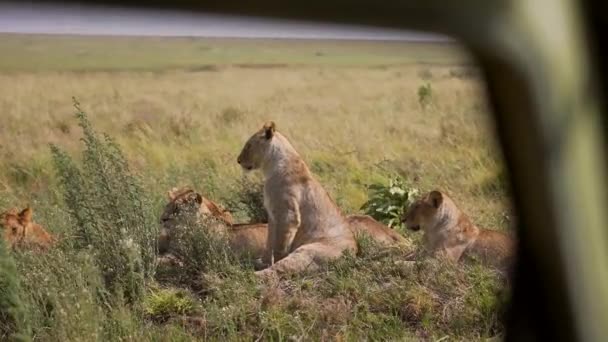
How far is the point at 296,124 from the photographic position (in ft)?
7.17

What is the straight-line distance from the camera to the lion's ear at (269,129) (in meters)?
2.16

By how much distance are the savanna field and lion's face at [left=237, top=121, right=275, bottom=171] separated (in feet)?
0.07

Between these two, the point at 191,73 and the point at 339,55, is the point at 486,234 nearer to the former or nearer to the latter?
the point at 339,55

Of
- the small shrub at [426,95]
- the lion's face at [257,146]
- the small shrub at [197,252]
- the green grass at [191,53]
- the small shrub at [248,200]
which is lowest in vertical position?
the small shrub at [197,252]

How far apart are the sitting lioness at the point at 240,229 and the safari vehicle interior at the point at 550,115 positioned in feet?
2.61

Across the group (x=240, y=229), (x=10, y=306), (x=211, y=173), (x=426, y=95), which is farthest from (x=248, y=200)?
(x=10, y=306)

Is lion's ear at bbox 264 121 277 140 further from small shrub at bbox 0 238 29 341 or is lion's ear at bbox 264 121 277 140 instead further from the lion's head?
small shrub at bbox 0 238 29 341

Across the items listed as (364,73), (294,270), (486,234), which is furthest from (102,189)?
(486,234)

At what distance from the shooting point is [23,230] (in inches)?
77.0

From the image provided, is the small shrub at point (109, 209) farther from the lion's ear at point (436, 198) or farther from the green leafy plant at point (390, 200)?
the lion's ear at point (436, 198)

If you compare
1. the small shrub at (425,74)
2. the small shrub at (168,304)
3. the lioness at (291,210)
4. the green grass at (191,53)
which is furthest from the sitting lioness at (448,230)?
the small shrub at (168,304)

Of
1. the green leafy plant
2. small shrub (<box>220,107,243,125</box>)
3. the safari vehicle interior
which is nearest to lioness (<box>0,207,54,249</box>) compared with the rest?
small shrub (<box>220,107,243,125</box>)

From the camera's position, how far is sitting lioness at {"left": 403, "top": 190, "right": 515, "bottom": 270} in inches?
79.7

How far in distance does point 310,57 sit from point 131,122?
1.44 feet
